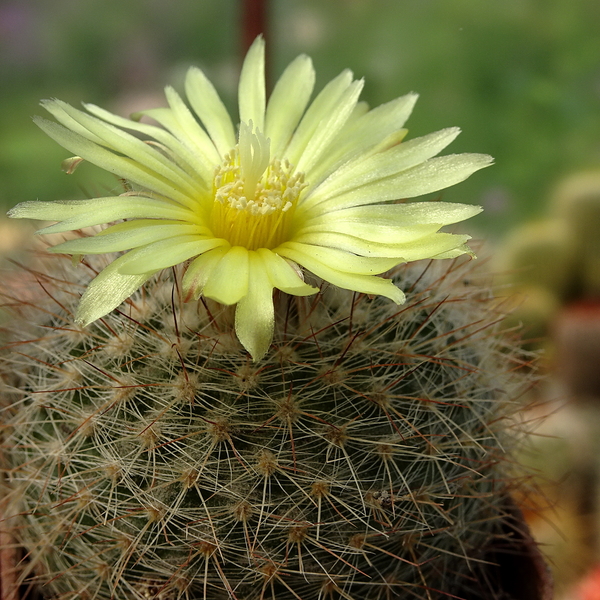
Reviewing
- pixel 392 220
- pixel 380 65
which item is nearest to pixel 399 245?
pixel 392 220

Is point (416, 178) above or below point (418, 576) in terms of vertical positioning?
above

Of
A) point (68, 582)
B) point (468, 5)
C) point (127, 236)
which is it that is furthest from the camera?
point (468, 5)

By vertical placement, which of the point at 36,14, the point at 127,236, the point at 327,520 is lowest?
the point at 327,520

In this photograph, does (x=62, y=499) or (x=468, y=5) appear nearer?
(x=62, y=499)

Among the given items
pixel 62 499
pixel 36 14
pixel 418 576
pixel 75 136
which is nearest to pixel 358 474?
pixel 418 576

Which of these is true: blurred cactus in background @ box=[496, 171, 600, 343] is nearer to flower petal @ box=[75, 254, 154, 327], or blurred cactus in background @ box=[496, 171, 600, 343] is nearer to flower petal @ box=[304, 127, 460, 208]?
flower petal @ box=[304, 127, 460, 208]

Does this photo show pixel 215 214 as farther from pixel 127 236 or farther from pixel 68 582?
pixel 68 582

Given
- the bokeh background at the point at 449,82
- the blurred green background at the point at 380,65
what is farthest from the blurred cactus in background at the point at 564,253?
the blurred green background at the point at 380,65

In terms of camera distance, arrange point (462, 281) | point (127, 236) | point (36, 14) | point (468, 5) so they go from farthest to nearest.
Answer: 1. point (468, 5)
2. point (36, 14)
3. point (462, 281)
4. point (127, 236)
